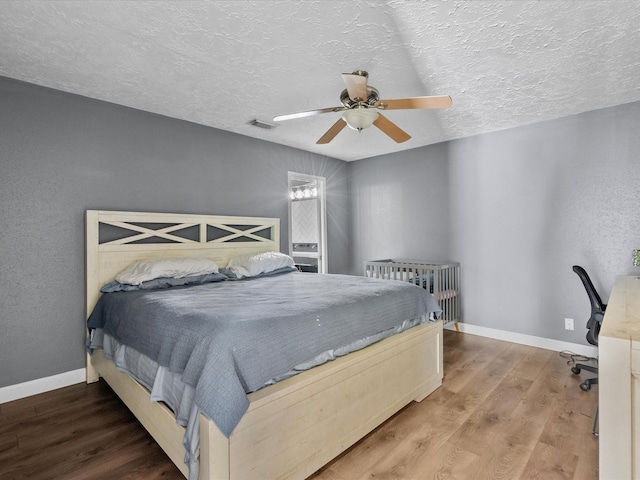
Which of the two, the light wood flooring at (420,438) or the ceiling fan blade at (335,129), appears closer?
the light wood flooring at (420,438)

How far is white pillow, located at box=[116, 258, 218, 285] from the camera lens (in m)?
2.70

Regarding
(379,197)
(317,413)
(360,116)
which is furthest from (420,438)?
(379,197)

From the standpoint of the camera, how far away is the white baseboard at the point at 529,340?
3299 mm

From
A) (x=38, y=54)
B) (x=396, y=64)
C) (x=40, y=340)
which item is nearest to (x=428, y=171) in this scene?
(x=396, y=64)

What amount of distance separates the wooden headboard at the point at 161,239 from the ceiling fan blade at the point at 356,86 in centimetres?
218

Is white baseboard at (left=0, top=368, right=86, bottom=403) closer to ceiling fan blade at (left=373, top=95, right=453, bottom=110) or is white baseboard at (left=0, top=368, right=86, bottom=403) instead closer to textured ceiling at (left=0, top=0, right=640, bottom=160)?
textured ceiling at (left=0, top=0, right=640, bottom=160)

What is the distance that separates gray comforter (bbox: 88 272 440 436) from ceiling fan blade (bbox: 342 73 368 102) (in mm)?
1263

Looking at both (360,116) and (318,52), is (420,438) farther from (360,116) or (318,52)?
(318,52)

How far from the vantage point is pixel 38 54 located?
220cm

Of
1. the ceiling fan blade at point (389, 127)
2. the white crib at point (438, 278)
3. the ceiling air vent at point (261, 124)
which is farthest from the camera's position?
the white crib at point (438, 278)

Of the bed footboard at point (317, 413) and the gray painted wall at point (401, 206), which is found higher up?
the gray painted wall at point (401, 206)

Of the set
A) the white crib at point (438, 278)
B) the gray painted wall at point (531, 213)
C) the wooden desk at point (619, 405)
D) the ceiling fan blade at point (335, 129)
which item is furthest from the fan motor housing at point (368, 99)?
the gray painted wall at point (531, 213)

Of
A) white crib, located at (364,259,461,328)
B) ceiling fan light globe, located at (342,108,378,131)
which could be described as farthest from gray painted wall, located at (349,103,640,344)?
ceiling fan light globe, located at (342,108,378,131)

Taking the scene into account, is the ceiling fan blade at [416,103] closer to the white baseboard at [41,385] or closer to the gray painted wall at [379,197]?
the gray painted wall at [379,197]
